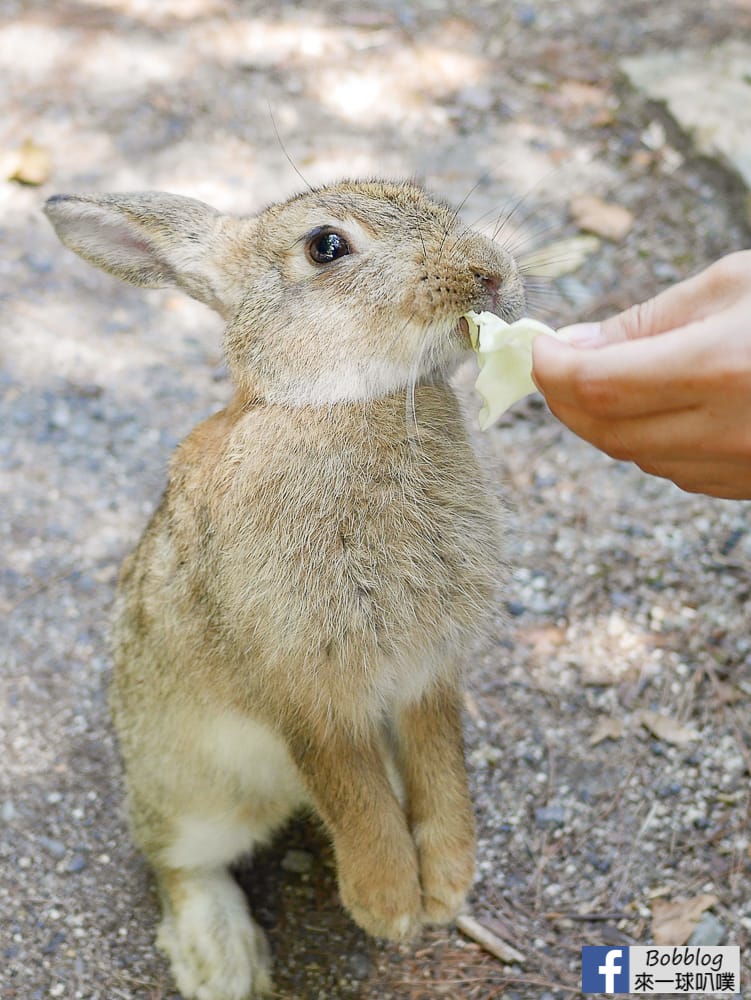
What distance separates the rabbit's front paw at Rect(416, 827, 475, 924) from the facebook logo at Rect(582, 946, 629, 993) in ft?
1.18

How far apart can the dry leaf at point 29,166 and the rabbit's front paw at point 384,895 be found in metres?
3.87

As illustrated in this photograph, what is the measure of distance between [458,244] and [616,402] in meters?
0.66

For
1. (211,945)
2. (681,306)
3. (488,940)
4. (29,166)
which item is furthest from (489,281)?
(29,166)

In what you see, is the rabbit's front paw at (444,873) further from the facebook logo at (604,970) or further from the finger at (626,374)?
the finger at (626,374)

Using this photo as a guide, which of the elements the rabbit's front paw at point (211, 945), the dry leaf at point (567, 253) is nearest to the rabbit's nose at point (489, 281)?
the rabbit's front paw at point (211, 945)

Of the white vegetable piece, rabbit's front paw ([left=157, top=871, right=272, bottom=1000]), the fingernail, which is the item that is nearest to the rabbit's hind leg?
rabbit's front paw ([left=157, top=871, right=272, bottom=1000])

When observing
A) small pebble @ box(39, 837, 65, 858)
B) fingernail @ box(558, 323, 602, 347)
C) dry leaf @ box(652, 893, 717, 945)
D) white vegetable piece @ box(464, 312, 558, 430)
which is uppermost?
fingernail @ box(558, 323, 602, 347)

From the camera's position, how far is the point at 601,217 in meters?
5.15

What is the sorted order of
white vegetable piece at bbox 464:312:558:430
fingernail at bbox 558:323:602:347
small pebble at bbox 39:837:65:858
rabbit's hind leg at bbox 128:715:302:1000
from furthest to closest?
small pebble at bbox 39:837:65:858 < rabbit's hind leg at bbox 128:715:302:1000 < white vegetable piece at bbox 464:312:558:430 < fingernail at bbox 558:323:602:347

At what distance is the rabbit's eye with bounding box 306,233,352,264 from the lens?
8.37 feet

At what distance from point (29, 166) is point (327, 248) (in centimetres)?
335

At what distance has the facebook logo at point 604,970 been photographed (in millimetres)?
2826

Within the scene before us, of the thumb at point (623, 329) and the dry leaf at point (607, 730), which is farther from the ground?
the thumb at point (623, 329)

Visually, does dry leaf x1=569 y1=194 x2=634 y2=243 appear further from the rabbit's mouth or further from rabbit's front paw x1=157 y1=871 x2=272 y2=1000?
rabbit's front paw x1=157 y1=871 x2=272 y2=1000
